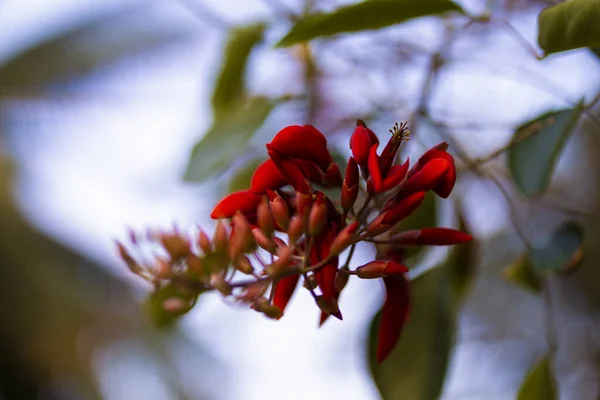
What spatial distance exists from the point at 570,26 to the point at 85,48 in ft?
6.36

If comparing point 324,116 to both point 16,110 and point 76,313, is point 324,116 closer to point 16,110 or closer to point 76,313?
point 16,110

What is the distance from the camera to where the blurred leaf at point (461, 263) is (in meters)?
0.73

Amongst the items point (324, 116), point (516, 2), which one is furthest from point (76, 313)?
point (516, 2)

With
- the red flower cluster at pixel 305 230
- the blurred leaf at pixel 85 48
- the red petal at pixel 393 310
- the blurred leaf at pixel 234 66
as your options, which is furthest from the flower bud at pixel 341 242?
the blurred leaf at pixel 85 48

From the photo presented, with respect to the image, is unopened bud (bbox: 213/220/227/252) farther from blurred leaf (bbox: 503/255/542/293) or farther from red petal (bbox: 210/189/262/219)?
blurred leaf (bbox: 503/255/542/293)

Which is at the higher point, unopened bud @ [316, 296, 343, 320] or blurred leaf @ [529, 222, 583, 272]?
unopened bud @ [316, 296, 343, 320]

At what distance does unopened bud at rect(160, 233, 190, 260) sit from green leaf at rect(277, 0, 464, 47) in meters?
0.23

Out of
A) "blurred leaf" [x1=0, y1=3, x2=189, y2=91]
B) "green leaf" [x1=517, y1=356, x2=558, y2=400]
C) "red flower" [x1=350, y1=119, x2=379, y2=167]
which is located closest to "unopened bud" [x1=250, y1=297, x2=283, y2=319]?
"red flower" [x1=350, y1=119, x2=379, y2=167]

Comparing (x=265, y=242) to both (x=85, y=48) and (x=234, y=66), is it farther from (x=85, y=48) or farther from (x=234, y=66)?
(x=85, y=48)

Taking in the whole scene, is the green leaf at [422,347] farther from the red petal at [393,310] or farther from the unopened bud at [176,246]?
the unopened bud at [176,246]

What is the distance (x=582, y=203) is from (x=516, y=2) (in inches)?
14.6

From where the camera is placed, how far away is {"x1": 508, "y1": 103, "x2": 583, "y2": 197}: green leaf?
562mm

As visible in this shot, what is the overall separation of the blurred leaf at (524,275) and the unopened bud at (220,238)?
Answer: 0.40 metres

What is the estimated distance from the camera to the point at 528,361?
1201 mm
